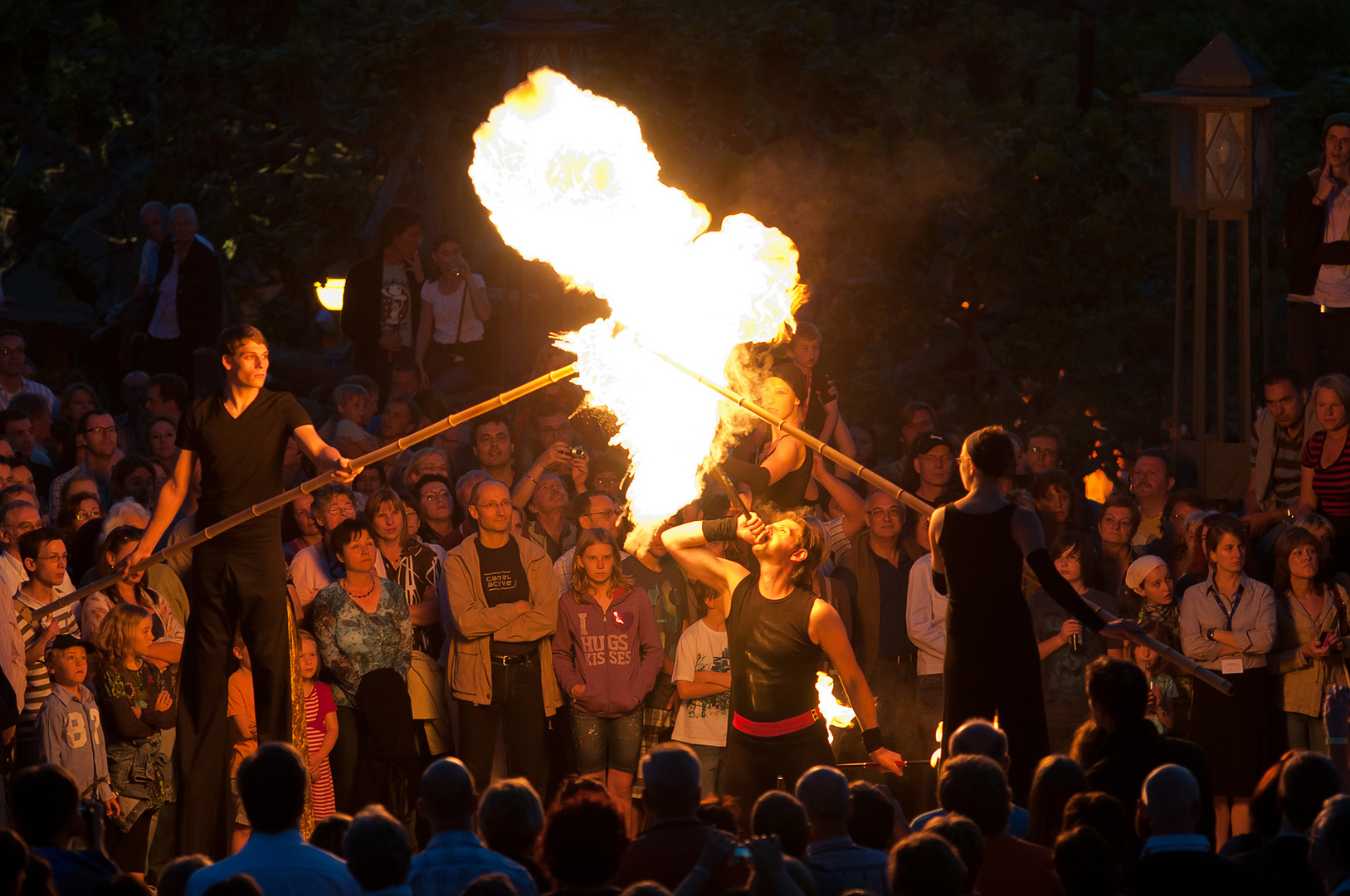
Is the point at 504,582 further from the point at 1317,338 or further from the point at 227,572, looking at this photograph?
the point at 1317,338

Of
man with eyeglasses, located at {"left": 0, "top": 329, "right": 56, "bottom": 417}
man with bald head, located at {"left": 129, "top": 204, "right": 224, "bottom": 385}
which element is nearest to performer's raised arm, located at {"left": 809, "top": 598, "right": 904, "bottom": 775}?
man with eyeglasses, located at {"left": 0, "top": 329, "right": 56, "bottom": 417}

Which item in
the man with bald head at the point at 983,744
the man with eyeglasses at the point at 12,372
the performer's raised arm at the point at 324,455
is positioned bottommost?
the man with bald head at the point at 983,744

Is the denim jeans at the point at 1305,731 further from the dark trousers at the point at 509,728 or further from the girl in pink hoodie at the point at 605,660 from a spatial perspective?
the dark trousers at the point at 509,728

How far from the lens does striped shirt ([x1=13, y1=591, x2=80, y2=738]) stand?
870cm

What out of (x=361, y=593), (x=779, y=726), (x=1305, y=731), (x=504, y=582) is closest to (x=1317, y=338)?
(x=1305, y=731)

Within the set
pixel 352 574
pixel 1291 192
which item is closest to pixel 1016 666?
pixel 352 574

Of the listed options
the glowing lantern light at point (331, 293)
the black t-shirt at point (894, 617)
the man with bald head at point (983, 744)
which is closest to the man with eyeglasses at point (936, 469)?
the black t-shirt at point (894, 617)

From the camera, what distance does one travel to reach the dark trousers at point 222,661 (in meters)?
8.29

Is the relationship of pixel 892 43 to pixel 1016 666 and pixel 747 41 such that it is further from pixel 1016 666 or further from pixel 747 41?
pixel 1016 666

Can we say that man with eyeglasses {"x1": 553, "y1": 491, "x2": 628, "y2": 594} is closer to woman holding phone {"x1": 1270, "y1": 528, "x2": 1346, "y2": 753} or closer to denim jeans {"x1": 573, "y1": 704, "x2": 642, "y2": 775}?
denim jeans {"x1": 573, "y1": 704, "x2": 642, "y2": 775}

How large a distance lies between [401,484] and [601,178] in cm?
313

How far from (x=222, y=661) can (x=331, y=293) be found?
707 cm

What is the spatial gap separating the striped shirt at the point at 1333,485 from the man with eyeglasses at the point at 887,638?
2.46 m

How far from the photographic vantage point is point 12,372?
12727mm
